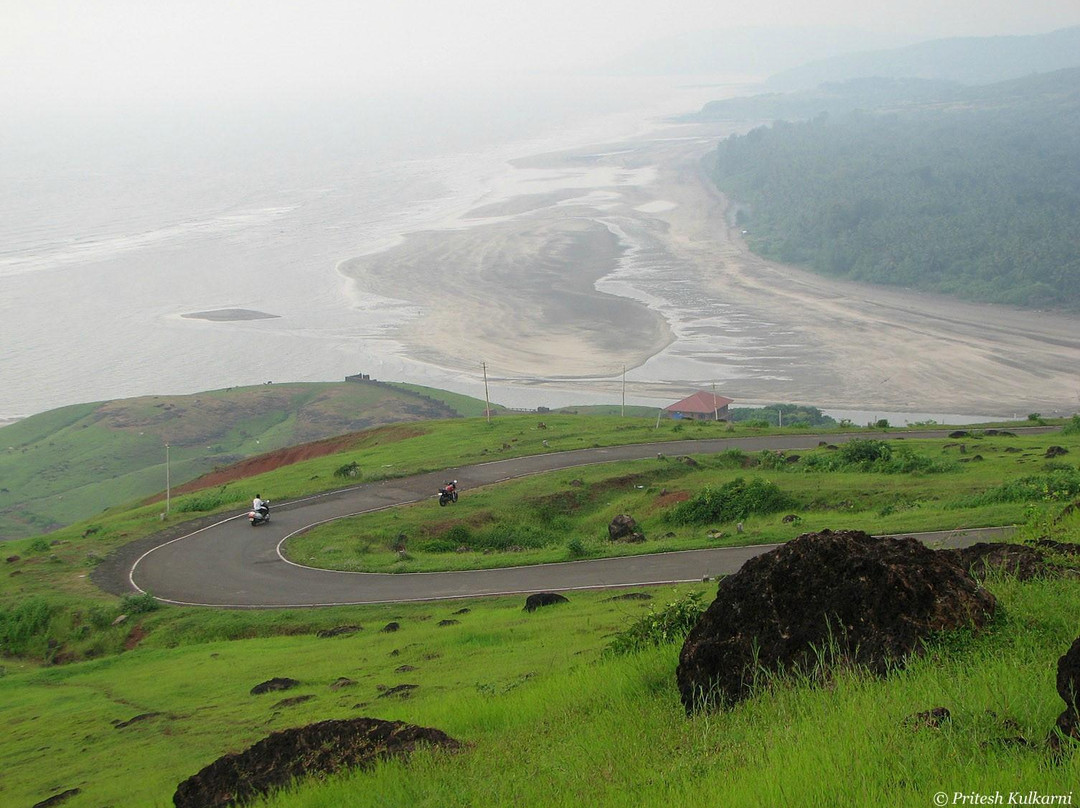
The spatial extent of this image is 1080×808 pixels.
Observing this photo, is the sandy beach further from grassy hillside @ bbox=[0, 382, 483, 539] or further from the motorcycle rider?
the motorcycle rider

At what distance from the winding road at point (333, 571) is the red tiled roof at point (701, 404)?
2740 cm

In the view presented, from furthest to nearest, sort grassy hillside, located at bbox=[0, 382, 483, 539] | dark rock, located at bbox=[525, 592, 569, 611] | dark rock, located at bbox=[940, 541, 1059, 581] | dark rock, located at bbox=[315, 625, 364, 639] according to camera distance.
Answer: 1. grassy hillside, located at bbox=[0, 382, 483, 539]
2. dark rock, located at bbox=[315, 625, 364, 639]
3. dark rock, located at bbox=[525, 592, 569, 611]
4. dark rock, located at bbox=[940, 541, 1059, 581]

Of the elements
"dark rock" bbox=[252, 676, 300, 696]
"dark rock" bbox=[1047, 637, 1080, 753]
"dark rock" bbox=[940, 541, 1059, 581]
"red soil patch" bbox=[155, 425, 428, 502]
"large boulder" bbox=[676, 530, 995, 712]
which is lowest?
"red soil patch" bbox=[155, 425, 428, 502]

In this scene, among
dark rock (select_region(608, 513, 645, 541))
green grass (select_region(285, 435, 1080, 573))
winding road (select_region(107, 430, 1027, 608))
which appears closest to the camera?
winding road (select_region(107, 430, 1027, 608))

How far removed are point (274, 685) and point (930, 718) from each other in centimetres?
1304

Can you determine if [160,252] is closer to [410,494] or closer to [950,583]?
[410,494]

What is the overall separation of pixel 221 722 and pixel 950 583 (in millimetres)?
11525

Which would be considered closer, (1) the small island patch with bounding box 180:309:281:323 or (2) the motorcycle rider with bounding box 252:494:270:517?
(2) the motorcycle rider with bounding box 252:494:270:517

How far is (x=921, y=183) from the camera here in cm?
17150

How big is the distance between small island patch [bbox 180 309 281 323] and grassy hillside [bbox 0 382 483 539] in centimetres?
2485

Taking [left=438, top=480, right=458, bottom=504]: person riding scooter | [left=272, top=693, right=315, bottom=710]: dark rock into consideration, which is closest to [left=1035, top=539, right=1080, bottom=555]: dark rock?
[left=272, top=693, right=315, bottom=710]: dark rock

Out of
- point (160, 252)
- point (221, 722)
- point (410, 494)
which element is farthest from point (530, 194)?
point (221, 722)

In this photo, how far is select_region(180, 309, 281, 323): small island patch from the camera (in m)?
116

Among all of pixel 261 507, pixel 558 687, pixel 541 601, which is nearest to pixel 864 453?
pixel 541 601
